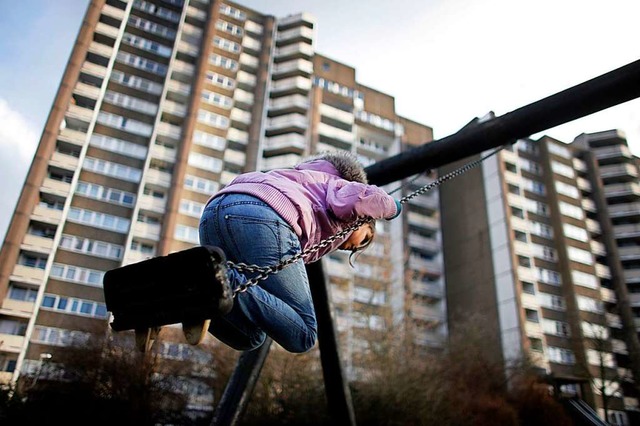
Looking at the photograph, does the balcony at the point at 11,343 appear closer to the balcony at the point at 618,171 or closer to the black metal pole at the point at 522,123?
the black metal pole at the point at 522,123

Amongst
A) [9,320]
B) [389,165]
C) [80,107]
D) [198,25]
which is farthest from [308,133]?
[389,165]

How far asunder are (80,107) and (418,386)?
35581 mm

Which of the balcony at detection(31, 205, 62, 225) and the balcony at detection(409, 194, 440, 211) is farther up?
the balcony at detection(409, 194, 440, 211)

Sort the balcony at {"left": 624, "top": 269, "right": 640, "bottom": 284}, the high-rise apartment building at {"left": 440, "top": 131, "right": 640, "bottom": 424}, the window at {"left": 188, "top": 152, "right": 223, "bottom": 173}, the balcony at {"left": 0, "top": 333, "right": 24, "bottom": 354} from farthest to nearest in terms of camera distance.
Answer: the balcony at {"left": 624, "top": 269, "right": 640, "bottom": 284}
the window at {"left": 188, "top": 152, "right": 223, "bottom": 173}
the high-rise apartment building at {"left": 440, "top": 131, "right": 640, "bottom": 424}
the balcony at {"left": 0, "top": 333, "right": 24, "bottom": 354}

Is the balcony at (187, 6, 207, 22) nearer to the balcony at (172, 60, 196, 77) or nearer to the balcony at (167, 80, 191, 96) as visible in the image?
the balcony at (172, 60, 196, 77)

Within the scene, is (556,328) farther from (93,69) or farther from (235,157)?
(93,69)

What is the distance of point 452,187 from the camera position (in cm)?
5275

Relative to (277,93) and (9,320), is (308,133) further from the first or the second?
(9,320)

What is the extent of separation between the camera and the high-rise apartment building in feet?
140

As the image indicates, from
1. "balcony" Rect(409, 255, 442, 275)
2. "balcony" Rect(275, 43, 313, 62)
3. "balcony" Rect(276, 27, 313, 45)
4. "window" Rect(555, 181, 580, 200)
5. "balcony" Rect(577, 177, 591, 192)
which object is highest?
"balcony" Rect(276, 27, 313, 45)

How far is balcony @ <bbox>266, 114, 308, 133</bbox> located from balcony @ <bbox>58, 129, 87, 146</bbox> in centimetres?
1666

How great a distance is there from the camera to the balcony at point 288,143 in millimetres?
47375

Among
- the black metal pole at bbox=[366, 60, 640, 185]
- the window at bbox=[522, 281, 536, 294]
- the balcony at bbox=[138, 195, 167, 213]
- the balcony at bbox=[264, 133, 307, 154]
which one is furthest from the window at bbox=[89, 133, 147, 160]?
the black metal pole at bbox=[366, 60, 640, 185]

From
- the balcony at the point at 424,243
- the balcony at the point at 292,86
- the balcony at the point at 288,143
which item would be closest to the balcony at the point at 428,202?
the balcony at the point at 424,243
